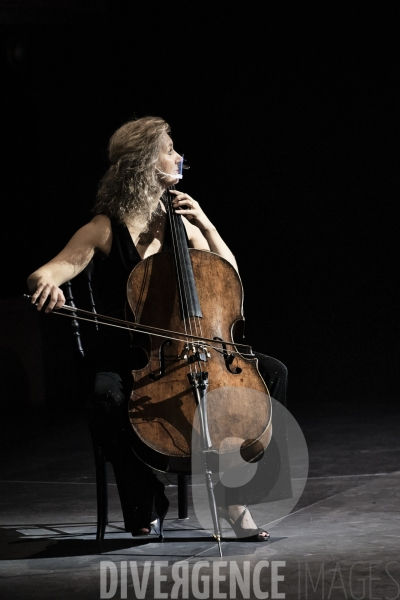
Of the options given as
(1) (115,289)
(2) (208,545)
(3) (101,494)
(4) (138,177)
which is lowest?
(2) (208,545)

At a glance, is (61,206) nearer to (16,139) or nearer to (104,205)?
(16,139)

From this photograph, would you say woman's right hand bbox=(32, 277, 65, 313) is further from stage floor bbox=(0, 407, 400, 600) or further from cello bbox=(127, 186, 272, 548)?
stage floor bbox=(0, 407, 400, 600)

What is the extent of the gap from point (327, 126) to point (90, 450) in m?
2.14

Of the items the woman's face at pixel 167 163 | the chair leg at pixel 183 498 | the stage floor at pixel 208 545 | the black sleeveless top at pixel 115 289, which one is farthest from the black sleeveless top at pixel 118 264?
the stage floor at pixel 208 545

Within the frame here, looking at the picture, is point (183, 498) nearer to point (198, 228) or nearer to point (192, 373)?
point (192, 373)

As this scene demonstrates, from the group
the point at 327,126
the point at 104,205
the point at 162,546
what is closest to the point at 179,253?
the point at 104,205

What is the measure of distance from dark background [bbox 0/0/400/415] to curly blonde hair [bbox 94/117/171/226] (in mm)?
2242

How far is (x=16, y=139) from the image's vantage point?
5.08 meters

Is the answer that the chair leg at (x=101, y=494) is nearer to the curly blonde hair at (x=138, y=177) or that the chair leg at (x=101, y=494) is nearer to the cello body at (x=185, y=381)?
the cello body at (x=185, y=381)

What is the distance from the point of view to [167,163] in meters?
2.46

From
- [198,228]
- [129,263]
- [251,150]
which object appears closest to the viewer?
[129,263]

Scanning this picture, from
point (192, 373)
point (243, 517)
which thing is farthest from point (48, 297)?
point (243, 517)

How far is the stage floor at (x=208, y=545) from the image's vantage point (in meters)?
1.84

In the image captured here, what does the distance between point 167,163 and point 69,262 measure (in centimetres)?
39
